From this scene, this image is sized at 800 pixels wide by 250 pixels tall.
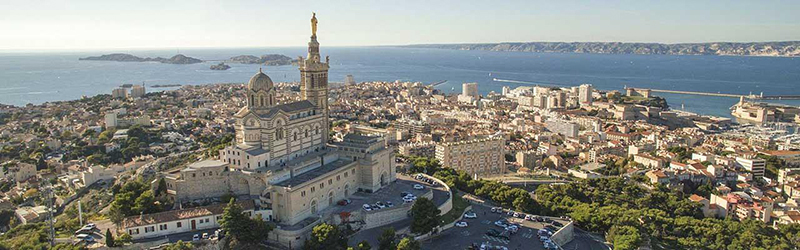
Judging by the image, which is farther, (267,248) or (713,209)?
(713,209)

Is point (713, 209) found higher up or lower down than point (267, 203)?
lower down

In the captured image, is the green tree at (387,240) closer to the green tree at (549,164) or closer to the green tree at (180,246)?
the green tree at (180,246)

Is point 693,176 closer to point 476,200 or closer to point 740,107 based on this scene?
point 476,200

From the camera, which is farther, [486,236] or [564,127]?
[564,127]

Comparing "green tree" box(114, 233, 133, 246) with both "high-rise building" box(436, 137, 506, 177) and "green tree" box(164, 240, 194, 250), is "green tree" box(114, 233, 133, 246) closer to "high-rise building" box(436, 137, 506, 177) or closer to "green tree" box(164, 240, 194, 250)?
"green tree" box(164, 240, 194, 250)

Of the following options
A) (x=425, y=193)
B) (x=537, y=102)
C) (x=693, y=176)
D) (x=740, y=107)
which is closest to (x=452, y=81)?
(x=537, y=102)

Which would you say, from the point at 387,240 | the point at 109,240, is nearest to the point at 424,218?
the point at 387,240

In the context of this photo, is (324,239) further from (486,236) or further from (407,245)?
(486,236)

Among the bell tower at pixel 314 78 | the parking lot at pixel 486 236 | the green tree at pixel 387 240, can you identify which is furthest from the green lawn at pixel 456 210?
the bell tower at pixel 314 78
